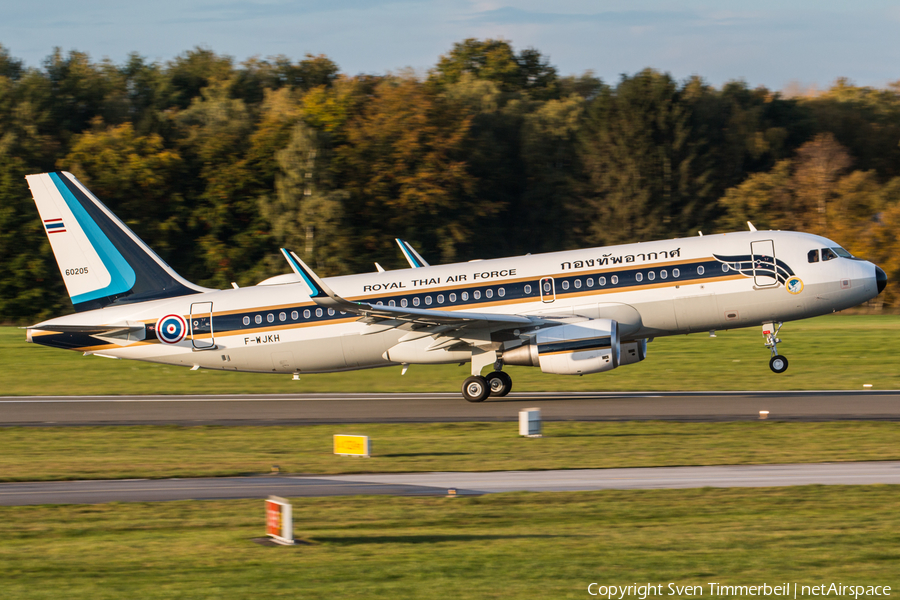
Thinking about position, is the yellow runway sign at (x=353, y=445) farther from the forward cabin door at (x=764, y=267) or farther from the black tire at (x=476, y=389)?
the forward cabin door at (x=764, y=267)

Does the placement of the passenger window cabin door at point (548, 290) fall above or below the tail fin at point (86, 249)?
below

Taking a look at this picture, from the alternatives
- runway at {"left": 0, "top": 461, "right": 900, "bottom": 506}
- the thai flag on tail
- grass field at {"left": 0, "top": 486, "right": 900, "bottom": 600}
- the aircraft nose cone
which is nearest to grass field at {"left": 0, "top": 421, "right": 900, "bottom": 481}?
runway at {"left": 0, "top": 461, "right": 900, "bottom": 506}

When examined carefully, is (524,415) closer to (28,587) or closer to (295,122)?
(28,587)

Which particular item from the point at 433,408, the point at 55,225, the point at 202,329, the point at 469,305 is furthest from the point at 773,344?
the point at 55,225

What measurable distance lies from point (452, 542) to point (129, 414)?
16944mm

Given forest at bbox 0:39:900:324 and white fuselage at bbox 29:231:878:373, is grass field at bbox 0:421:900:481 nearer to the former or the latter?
white fuselage at bbox 29:231:878:373

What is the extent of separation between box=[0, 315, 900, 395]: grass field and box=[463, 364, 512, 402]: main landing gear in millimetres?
2651

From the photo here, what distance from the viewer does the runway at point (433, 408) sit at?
2422 cm

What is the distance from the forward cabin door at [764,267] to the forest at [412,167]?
36.1m

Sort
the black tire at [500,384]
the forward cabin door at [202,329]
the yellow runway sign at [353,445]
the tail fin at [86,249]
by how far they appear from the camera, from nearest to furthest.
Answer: the yellow runway sign at [353,445]
the black tire at [500,384]
the forward cabin door at [202,329]
the tail fin at [86,249]

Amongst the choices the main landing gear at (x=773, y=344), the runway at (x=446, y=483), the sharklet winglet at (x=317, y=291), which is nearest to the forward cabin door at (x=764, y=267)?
the main landing gear at (x=773, y=344)

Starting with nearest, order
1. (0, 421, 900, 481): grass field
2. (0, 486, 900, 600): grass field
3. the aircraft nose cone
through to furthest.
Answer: (0, 486, 900, 600): grass field → (0, 421, 900, 481): grass field → the aircraft nose cone

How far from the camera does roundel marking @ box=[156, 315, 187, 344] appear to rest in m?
→ 29.3

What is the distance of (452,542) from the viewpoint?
12.0 metres
